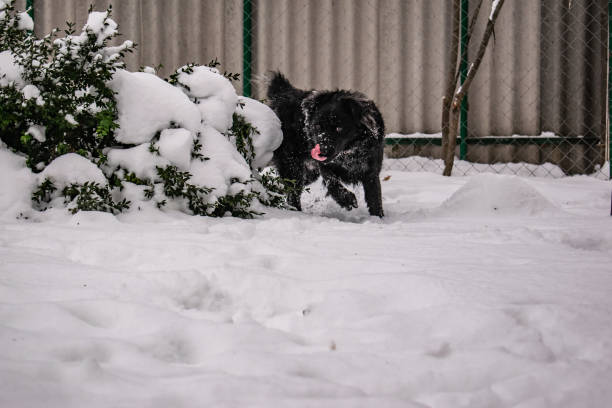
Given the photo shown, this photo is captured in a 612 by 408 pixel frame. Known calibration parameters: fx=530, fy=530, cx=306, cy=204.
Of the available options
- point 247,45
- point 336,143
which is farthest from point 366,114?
point 247,45

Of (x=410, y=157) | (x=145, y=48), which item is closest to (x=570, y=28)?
(x=410, y=157)

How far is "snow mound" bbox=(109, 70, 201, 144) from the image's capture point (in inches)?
114

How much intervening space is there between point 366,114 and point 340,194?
71 centimetres

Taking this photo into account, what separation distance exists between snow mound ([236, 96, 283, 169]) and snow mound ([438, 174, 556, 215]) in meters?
1.27

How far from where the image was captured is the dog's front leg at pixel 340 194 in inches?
169

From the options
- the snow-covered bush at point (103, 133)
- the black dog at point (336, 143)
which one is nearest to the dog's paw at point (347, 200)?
the black dog at point (336, 143)

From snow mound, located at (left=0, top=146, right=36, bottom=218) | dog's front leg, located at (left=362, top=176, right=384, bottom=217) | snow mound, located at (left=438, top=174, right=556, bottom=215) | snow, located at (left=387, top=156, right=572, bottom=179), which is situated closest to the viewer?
snow mound, located at (left=0, top=146, right=36, bottom=218)

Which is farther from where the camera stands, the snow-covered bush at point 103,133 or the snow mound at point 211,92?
the snow mound at point 211,92

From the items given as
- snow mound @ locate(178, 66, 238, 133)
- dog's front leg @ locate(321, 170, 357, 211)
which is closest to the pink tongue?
dog's front leg @ locate(321, 170, 357, 211)

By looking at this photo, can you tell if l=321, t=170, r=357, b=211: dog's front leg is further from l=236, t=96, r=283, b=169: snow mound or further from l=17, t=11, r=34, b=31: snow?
l=17, t=11, r=34, b=31: snow

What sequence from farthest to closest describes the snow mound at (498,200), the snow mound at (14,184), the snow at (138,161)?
the snow mound at (498,200), the snow at (138,161), the snow mound at (14,184)

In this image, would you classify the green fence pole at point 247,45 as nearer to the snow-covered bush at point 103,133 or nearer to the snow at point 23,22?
the snow-covered bush at point 103,133

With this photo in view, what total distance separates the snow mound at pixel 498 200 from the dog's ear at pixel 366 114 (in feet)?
2.59

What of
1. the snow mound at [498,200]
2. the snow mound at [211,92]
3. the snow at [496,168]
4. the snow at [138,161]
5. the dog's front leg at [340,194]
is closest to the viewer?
the snow at [138,161]
